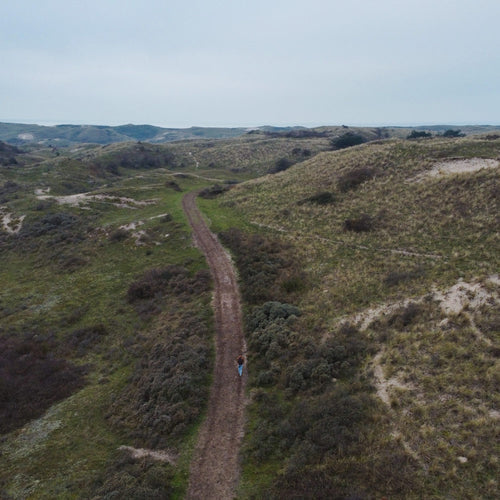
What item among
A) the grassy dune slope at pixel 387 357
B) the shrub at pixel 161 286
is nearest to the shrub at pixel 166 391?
the grassy dune slope at pixel 387 357

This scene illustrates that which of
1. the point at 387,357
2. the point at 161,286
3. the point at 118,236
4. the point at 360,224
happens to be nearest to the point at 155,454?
the point at 387,357

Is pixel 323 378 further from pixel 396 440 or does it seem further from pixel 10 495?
pixel 10 495

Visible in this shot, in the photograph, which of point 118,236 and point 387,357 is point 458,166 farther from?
point 118,236

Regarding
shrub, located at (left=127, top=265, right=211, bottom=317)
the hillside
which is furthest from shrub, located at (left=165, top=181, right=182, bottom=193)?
shrub, located at (left=127, top=265, right=211, bottom=317)

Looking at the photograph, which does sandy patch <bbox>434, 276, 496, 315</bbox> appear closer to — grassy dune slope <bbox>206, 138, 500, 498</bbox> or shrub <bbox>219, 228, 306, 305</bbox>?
grassy dune slope <bbox>206, 138, 500, 498</bbox>

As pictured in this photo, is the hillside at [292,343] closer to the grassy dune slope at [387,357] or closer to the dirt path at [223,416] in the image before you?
the grassy dune slope at [387,357]

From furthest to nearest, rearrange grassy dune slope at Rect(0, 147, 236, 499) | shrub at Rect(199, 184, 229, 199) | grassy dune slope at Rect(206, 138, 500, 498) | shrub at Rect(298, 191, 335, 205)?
shrub at Rect(199, 184, 229, 199), shrub at Rect(298, 191, 335, 205), grassy dune slope at Rect(0, 147, 236, 499), grassy dune slope at Rect(206, 138, 500, 498)
